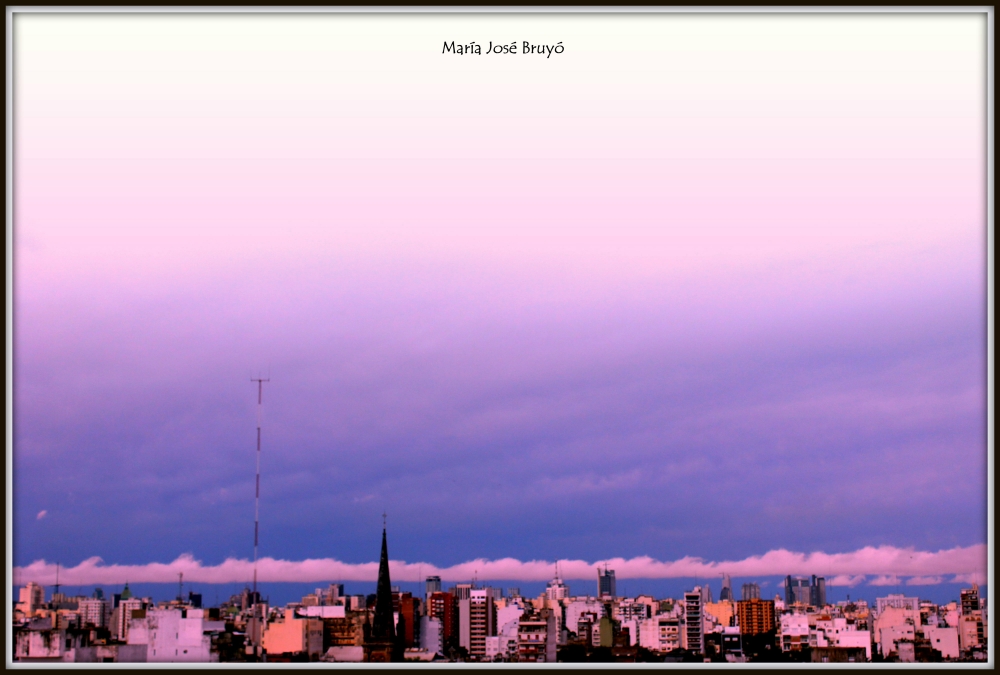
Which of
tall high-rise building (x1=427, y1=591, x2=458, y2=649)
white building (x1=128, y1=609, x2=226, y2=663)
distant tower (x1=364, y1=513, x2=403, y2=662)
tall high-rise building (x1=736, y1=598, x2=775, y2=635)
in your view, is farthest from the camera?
tall high-rise building (x1=736, y1=598, x2=775, y2=635)

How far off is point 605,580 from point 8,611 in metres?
21.3

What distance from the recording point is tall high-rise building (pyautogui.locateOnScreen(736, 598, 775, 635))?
2567cm

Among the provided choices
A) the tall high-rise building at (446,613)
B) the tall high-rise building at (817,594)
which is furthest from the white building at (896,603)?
the tall high-rise building at (446,613)

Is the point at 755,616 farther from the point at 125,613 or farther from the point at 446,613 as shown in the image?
the point at 125,613

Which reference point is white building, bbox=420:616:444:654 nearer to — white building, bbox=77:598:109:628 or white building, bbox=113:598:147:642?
white building, bbox=113:598:147:642

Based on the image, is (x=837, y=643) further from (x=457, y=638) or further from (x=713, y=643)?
(x=457, y=638)

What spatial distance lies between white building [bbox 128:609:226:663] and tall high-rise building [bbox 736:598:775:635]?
1167cm

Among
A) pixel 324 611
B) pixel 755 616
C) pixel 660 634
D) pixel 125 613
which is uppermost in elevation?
pixel 125 613

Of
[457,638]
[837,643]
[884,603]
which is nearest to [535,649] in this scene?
[457,638]

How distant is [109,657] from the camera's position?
54.4 feet

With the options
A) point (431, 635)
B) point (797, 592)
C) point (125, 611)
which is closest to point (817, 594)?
point (797, 592)

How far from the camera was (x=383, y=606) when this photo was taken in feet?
76.3

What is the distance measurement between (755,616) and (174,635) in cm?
1409

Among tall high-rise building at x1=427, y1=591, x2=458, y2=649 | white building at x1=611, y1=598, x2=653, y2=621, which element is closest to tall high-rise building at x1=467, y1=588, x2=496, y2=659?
tall high-rise building at x1=427, y1=591, x2=458, y2=649
